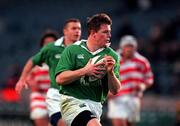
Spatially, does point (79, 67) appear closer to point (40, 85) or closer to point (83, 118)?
point (83, 118)

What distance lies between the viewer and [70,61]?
11.0 meters

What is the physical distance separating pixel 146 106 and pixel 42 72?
6349 millimetres

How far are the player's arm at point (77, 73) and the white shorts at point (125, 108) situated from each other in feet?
19.3

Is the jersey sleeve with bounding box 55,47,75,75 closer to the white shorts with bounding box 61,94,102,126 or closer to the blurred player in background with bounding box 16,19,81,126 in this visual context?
the white shorts with bounding box 61,94,102,126

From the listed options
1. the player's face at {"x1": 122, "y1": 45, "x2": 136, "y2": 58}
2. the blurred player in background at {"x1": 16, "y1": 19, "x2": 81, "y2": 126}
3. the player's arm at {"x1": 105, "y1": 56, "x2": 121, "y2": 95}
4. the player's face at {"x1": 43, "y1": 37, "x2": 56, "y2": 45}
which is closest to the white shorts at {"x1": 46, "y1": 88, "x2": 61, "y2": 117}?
the blurred player in background at {"x1": 16, "y1": 19, "x2": 81, "y2": 126}

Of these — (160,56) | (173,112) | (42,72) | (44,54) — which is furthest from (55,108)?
(160,56)

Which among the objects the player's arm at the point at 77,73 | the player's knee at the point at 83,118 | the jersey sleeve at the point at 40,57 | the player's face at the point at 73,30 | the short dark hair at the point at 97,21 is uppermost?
the short dark hair at the point at 97,21

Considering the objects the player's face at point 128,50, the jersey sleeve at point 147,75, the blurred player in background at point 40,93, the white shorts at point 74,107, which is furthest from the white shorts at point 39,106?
the white shorts at point 74,107

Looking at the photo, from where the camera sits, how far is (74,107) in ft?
36.1

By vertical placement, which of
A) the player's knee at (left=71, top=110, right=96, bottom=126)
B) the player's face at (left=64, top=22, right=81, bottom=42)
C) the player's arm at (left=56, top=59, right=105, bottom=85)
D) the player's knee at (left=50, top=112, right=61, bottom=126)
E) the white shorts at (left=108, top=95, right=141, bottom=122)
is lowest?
the white shorts at (left=108, top=95, right=141, bottom=122)

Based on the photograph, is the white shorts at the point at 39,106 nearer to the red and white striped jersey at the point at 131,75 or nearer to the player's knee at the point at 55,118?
the red and white striped jersey at the point at 131,75

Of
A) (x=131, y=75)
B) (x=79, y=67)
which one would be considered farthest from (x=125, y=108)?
(x=79, y=67)

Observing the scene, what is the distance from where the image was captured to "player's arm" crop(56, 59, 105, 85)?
1062 cm

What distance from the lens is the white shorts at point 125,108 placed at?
1670cm
